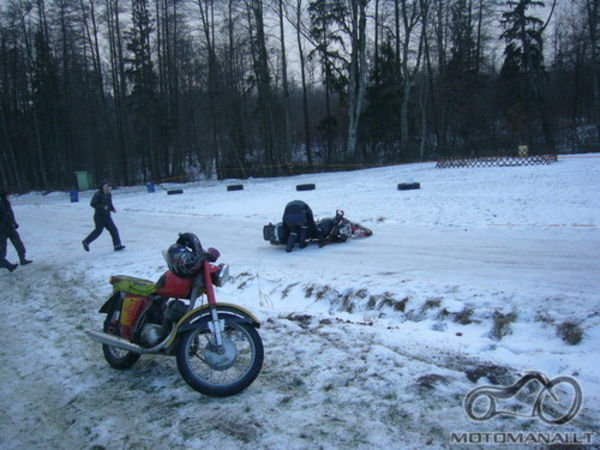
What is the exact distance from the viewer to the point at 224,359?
4.00 m

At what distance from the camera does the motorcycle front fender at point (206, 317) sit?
402 centimetres

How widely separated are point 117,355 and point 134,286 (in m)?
0.81

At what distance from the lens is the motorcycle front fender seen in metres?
4.02

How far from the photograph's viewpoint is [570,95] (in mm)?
53719

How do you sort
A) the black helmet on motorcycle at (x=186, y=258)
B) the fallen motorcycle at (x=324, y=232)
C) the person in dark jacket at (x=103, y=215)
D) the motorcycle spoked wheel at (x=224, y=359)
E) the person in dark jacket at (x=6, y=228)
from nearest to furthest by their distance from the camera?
the motorcycle spoked wheel at (x=224, y=359) < the black helmet on motorcycle at (x=186, y=258) < the fallen motorcycle at (x=324, y=232) < the person in dark jacket at (x=6, y=228) < the person in dark jacket at (x=103, y=215)

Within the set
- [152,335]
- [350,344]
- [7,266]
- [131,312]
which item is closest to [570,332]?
[350,344]

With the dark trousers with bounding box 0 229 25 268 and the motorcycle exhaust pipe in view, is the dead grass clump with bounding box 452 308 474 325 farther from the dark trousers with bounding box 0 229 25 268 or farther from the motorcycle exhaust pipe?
the dark trousers with bounding box 0 229 25 268

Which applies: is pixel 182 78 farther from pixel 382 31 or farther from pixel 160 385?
pixel 160 385

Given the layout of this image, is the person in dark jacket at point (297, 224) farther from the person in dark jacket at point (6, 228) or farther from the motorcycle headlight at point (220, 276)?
the person in dark jacket at point (6, 228)

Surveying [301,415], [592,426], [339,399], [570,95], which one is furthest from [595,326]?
[570,95]

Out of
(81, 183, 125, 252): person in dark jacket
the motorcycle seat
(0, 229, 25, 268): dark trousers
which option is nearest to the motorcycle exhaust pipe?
the motorcycle seat

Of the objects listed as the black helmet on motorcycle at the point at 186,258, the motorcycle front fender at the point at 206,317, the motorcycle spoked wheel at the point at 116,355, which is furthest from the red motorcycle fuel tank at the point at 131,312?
the motorcycle front fender at the point at 206,317

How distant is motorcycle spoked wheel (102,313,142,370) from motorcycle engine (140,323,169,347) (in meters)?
0.35

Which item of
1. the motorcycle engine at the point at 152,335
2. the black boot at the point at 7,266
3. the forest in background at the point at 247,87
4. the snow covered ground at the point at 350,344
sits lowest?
the snow covered ground at the point at 350,344
